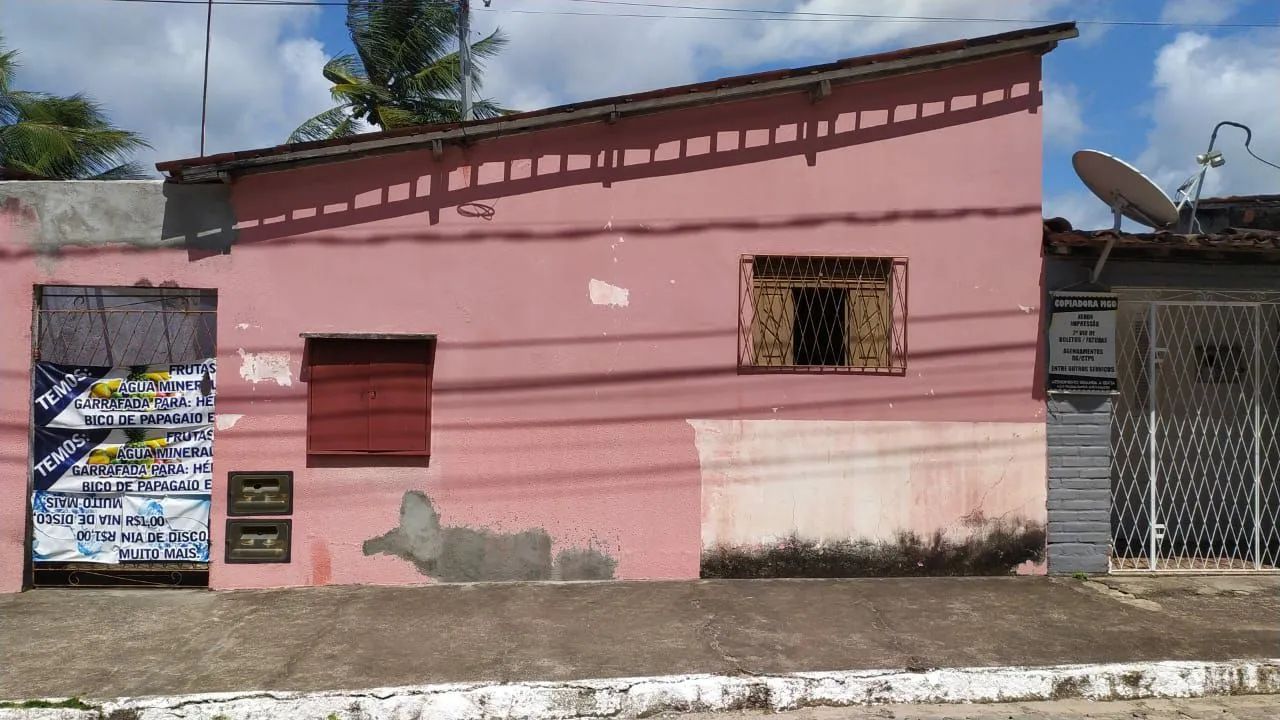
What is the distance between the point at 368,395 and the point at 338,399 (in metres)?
0.21

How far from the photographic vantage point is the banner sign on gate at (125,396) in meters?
6.36

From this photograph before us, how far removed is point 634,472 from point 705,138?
248 cm

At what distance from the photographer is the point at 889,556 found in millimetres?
6730

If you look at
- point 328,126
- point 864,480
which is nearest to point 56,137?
point 328,126

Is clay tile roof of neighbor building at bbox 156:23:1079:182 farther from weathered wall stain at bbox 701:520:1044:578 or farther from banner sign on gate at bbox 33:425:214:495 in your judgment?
weathered wall stain at bbox 701:520:1044:578

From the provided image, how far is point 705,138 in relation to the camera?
670cm

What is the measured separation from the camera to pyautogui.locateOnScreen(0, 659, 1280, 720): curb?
14.3 ft

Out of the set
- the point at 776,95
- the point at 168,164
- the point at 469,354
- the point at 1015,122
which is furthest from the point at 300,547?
the point at 1015,122

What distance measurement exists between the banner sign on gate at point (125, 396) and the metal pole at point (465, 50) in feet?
26.2

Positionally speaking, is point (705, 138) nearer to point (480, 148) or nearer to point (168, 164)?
point (480, 148)

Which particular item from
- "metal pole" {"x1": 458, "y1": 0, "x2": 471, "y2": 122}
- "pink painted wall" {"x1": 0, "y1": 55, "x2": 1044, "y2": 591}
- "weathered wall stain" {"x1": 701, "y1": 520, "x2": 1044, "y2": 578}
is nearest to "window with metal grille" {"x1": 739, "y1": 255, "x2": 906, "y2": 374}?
"pink painted wall" {"x1": 0, "y1": 55, "x2": 1044, "y2": 591}

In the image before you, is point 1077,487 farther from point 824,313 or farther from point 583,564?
point 583,564

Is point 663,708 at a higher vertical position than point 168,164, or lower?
lower

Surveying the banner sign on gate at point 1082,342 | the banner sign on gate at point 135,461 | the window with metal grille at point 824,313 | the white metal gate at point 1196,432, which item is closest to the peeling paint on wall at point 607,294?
the window with metal grille at point 824,313
